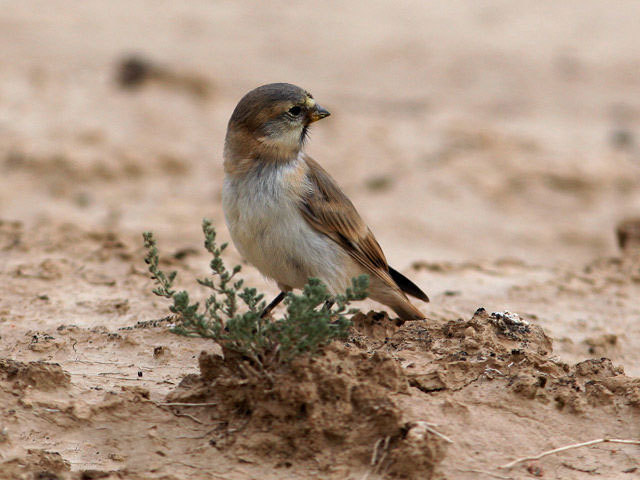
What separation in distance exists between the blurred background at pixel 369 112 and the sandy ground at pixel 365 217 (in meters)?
0.04

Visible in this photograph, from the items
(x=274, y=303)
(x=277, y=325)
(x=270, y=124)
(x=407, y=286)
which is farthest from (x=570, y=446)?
(x=270, y=124)

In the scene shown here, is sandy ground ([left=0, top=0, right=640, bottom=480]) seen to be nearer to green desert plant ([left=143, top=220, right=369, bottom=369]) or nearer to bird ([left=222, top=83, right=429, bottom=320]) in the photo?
green desert plant ([left=143, top=220, right=369, bottom=369])

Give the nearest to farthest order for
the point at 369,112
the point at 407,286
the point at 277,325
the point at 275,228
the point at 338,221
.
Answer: the point at 277,325 < the point at 275,228 < the point at 338,221 < the point at 407,286 < the point at 369,112

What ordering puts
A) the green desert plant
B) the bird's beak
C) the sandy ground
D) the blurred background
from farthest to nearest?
the blurred background
the bird's beak
the sandy ground
the green desert plant

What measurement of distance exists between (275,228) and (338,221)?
54 centimetres

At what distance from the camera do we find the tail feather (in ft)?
20.1

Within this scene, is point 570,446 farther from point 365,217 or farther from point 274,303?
point 365,217

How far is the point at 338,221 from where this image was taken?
5797 millimetres

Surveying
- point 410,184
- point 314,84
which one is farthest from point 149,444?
point 314,84

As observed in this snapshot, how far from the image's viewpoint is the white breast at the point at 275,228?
5.41m

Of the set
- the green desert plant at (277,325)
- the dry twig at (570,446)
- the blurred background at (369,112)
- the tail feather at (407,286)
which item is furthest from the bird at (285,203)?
the blurred background at (369,112)

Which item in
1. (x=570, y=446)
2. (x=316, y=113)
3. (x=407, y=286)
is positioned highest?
(x=316, y=113)

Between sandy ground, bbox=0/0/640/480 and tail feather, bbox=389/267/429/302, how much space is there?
0.45 metres

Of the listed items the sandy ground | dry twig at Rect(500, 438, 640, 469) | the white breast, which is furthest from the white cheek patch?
dry twig at Rect(500, 438, 640, 469)
